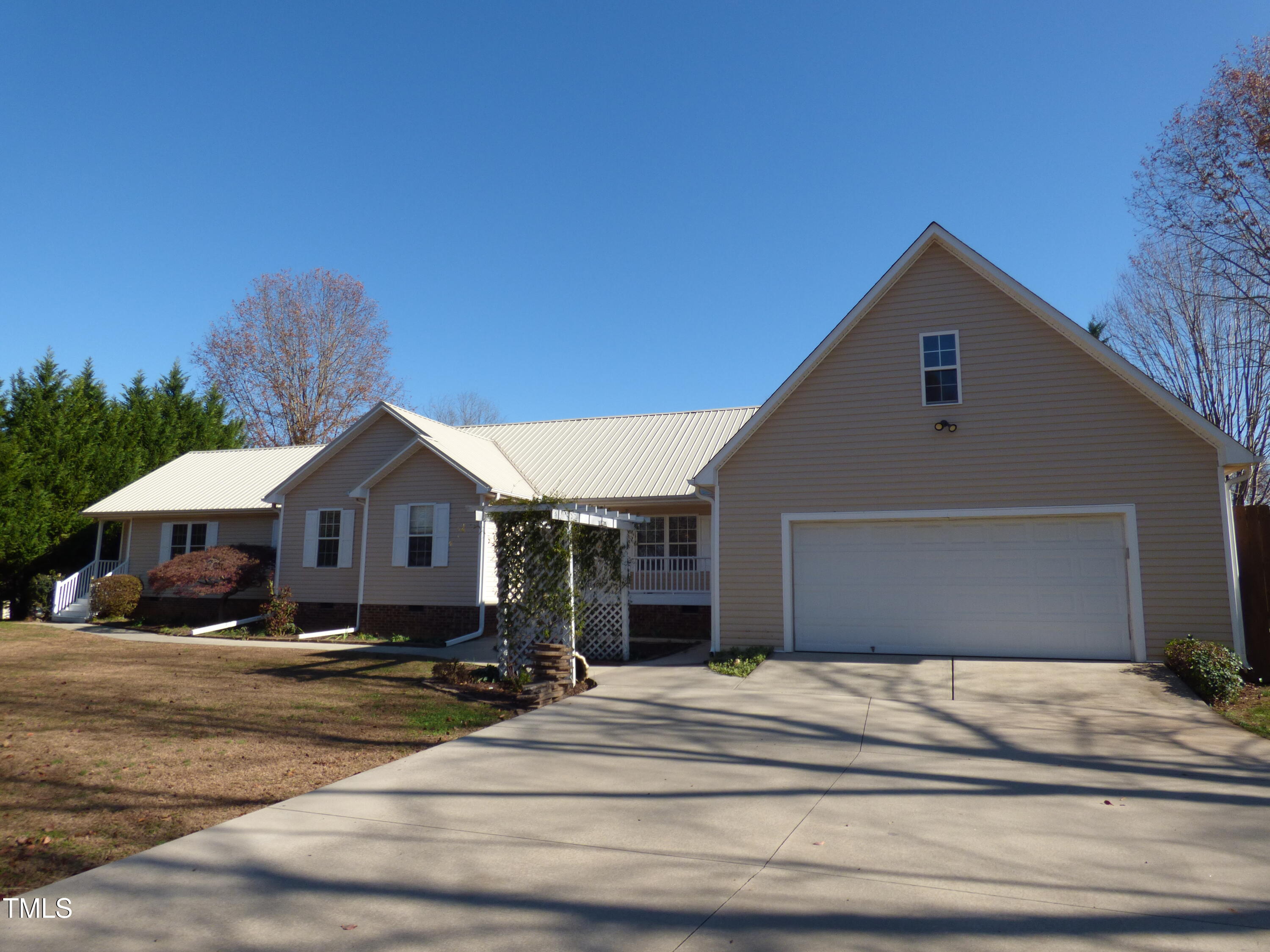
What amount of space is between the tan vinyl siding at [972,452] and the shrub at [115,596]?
59.2 ft

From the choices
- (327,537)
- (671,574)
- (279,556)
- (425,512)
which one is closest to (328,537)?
(327,537)

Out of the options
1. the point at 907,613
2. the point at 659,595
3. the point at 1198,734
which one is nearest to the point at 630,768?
the point at 1198,734

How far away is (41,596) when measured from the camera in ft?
76.7

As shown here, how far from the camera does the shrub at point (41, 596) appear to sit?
2331 cm

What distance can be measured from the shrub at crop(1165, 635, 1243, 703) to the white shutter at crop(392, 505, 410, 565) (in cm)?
1480

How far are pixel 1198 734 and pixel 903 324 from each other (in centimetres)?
740

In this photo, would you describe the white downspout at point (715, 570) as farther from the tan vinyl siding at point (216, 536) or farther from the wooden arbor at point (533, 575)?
the tan vinyl siding at point (216, 536)

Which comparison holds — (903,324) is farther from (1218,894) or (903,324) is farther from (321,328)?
(321,328)

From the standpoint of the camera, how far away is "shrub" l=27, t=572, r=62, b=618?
76.5 ft

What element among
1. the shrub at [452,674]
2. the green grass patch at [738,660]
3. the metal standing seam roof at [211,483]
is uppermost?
the metal standing seam roof at [211,483]

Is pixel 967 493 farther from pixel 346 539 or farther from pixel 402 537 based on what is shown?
pixel 346 539

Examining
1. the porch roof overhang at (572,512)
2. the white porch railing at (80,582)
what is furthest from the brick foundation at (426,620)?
the white porch railing at (80,582)

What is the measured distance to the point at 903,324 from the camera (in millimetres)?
13047

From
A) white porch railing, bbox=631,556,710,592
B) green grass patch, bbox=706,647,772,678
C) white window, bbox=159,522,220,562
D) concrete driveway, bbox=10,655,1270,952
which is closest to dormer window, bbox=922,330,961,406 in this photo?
green grass patch, bbox=706,647,772,678
